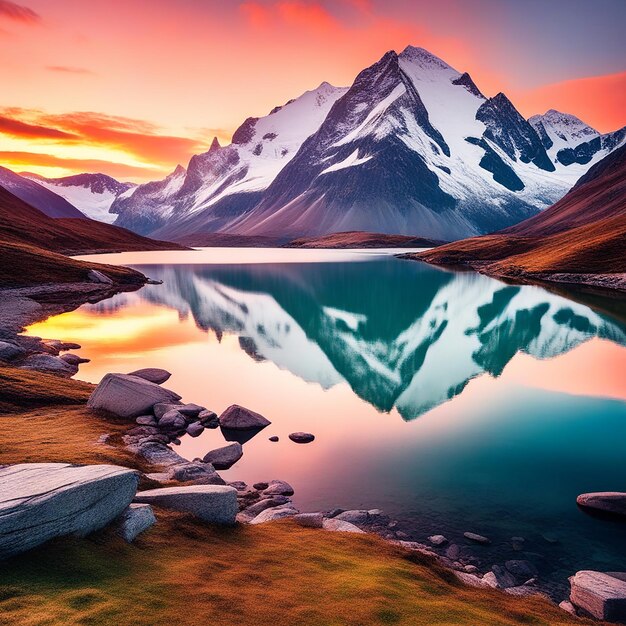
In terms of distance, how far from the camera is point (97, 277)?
114 metres

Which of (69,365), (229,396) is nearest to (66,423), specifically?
(229,396)

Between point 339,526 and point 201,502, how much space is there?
5.95 meters

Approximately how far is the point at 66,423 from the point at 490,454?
2461 cm

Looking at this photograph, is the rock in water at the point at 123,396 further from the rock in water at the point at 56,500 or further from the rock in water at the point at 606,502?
the rock in water at the point at 606,502

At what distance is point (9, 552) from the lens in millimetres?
12617

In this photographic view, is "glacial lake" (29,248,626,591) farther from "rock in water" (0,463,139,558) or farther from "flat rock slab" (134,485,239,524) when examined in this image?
"rock in water" (0,463,139,558)

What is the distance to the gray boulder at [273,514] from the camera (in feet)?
69.0

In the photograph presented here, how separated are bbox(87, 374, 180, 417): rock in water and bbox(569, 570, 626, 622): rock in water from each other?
84.3ft

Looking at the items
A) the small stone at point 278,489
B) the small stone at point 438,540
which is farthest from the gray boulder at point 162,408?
the small stone at point 438,540

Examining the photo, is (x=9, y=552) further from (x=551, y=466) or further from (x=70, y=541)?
(x=551, y=466)

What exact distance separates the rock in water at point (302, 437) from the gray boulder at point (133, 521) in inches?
662

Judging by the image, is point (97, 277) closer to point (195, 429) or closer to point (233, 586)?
point (195, 429)

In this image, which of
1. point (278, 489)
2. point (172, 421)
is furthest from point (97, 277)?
point (278, 489)

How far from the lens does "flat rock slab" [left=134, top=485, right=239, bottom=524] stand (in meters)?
18.2
